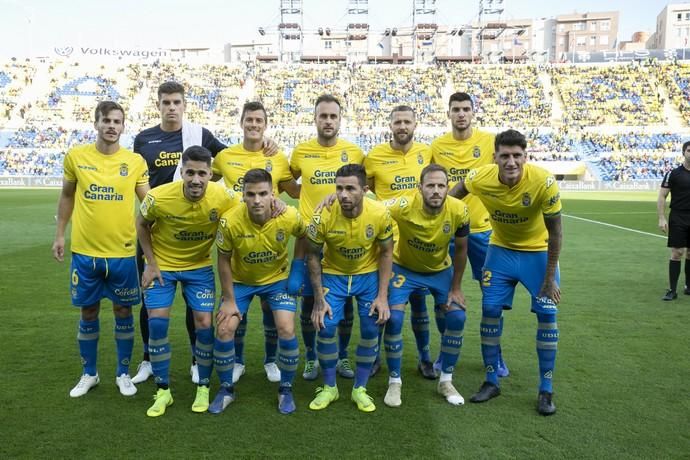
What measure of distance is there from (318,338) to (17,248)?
33.9 ft

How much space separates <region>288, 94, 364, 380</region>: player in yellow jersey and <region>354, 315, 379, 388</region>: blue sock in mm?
541

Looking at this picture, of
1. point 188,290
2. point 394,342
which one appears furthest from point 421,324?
point 188,290

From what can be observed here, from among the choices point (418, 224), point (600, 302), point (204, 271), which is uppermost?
point (418, 224)

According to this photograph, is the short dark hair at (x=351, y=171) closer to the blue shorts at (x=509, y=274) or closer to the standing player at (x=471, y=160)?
the blue shorts at (x=509, y=274)

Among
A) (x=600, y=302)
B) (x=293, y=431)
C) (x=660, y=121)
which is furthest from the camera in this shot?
(x=660, y=121)

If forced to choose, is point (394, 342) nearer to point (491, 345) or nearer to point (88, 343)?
point (491, 345)

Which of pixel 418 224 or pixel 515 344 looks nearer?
pixel 418 224

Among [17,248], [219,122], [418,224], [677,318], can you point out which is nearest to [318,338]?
[418,224]

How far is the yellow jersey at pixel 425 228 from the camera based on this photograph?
15.4 feet

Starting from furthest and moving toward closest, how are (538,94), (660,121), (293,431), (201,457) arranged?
1. (538,94)
2. (660,121)
3. (293,431)
4. (201,457)

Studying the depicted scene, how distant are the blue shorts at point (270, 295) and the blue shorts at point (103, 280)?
0.88 metres

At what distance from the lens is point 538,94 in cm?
5019

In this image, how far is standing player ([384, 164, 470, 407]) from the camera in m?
4.65

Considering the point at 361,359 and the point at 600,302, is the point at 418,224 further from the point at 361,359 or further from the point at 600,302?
the point at 600,302
